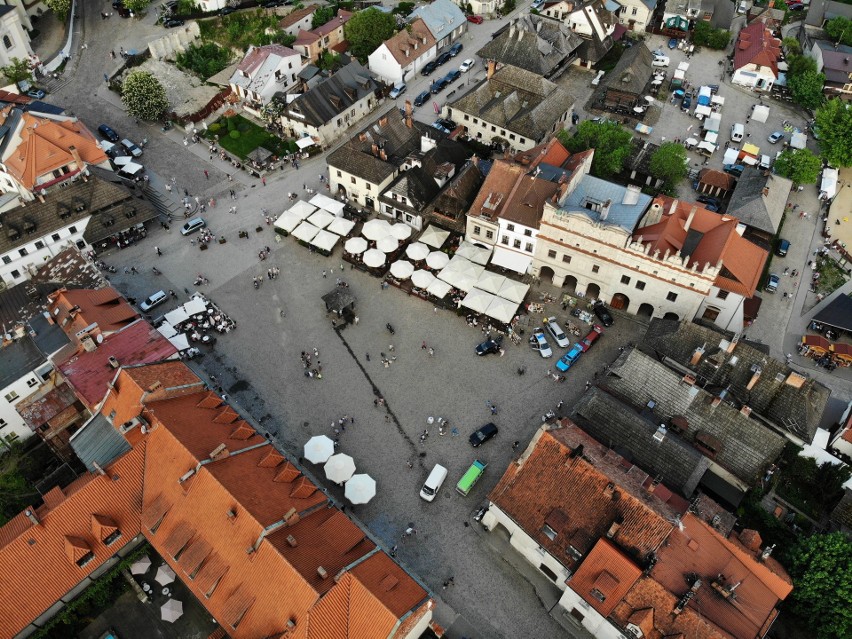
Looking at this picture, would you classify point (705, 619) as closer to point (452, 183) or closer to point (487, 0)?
point (452, 183)

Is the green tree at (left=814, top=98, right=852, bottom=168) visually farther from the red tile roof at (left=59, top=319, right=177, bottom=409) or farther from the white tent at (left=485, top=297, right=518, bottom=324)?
the red tile roof at (left=59, top=319, right=177, bottom=409)

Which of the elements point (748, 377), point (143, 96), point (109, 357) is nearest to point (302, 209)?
point (109, 357)

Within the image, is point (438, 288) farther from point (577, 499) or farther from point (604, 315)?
point (577, 499)

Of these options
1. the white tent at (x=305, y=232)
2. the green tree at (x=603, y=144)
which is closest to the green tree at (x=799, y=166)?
the green tree at (x=603, y=144)

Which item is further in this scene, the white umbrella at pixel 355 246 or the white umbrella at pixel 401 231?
the white umbrella at pixel 401 231

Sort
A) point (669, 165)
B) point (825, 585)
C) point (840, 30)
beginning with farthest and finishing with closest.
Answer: point (840, 30) < point (669, 165) < point (825, 585)

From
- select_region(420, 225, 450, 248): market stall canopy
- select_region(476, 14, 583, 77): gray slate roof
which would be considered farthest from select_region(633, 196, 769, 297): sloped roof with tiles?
select_region(476, 14, 583, 77): gray slate roof

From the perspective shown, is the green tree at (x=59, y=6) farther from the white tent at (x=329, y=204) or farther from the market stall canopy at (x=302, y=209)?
the white tent at (x=329, y=204)
